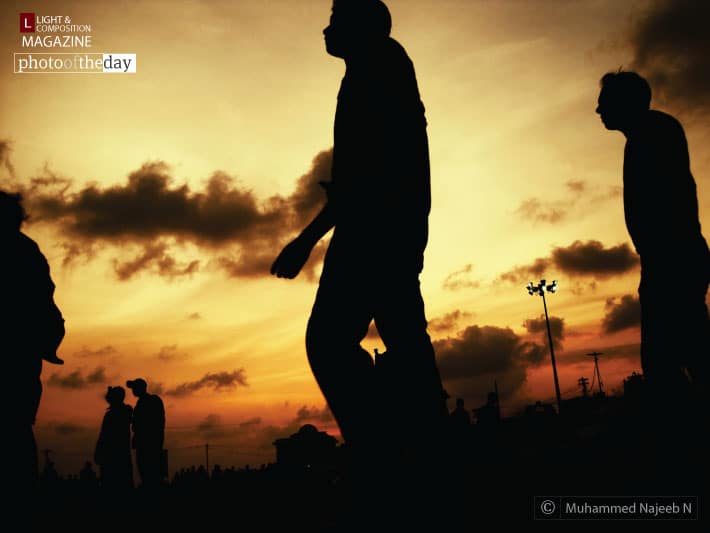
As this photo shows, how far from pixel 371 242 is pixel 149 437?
8.54 m

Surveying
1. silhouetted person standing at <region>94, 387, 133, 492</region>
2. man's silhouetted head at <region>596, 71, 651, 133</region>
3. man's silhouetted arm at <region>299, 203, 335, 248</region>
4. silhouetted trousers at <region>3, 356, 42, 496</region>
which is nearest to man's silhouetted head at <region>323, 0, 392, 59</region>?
man's silhouetted arm at <region>299, 203, 335, 248</region>

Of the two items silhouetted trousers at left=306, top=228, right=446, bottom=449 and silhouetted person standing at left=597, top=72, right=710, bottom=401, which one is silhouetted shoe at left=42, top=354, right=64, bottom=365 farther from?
silhouetted person standing at left=597, top=72, right=710, bottom=401

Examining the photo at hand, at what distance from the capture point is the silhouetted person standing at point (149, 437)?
9445 mm

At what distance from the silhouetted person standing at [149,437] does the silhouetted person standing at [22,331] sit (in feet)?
20.7

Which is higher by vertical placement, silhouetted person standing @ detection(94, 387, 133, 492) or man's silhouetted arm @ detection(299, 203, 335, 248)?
man's silhouetted arm @ detection(299, 203, 335, 248)

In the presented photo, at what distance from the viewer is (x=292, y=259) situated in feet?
8.32

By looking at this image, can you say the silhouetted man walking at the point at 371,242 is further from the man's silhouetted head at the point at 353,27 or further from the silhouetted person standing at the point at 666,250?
the silhouetted person standing at the point at 666,250

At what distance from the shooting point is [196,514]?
6262mm

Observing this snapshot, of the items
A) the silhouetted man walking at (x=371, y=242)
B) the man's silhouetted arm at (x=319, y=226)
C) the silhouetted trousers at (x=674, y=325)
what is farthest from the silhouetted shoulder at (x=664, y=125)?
the man's silhouetted arm at (x=319, y=226)

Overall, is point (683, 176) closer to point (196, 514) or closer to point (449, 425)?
point (449, 425)

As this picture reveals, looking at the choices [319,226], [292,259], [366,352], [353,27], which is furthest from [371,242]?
[353,27]

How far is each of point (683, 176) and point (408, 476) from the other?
120 inches

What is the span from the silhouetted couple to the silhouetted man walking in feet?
27.0

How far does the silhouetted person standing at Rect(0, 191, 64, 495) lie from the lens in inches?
134
